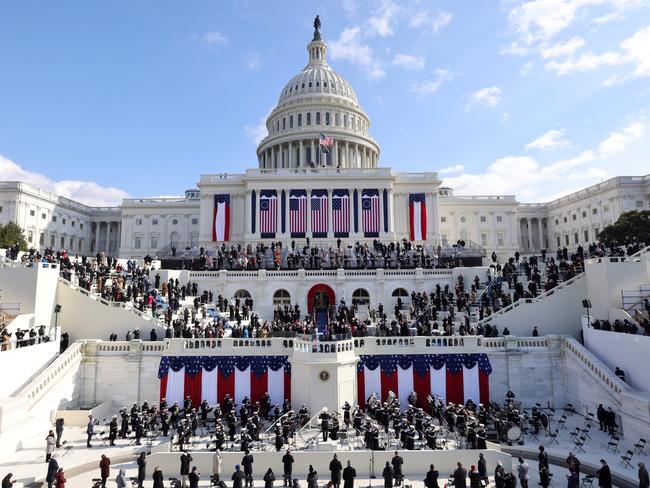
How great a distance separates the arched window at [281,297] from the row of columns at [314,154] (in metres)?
45.8

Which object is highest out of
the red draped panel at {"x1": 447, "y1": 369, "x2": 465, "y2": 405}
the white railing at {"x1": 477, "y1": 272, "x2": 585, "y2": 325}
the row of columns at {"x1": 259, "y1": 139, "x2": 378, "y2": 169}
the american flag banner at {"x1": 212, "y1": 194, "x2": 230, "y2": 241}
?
the row of columns at {"x1": 259, "y1": 139, "x2": 378, "y2": 169}

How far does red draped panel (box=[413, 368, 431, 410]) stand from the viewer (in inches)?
1023

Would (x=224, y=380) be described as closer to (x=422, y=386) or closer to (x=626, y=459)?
(x=422, y=386)

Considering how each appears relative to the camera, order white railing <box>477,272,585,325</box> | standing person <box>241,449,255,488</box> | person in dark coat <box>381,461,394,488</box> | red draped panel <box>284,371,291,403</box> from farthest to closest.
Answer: white railing <box>477,272,585,325</box>
red draped panel <box>284,371,291,403</box>
standing person <box>241,449,255,488</box>
person in dark coat <box>381,461,394,488</box>

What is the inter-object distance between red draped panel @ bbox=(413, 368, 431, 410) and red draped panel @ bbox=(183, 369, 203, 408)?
12.5 meters

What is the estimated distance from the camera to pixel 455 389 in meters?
26.1

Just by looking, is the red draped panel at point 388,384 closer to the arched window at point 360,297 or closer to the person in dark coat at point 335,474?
the person in dark coat at point 335,474

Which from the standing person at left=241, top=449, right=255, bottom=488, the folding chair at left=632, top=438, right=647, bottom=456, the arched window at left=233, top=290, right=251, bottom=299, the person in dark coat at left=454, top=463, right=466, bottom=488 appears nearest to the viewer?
the person in dark coat at left=454, top=463, right=466, bottom=488

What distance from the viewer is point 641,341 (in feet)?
72.9

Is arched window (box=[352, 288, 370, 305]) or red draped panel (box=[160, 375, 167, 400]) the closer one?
red draped panel (box=[160, 375, 167, 400])

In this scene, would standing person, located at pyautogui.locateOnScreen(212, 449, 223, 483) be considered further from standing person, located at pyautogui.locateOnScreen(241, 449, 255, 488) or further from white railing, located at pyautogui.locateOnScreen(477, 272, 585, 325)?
white railing, located at pyautogui.locateOnScreen(477, 272, 585, 325)

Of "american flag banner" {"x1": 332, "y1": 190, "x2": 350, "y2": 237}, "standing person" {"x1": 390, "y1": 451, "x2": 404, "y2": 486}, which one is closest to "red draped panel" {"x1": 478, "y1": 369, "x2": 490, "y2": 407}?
"standing person" {"x1": 390, "y1": 451, "x2": 404, "y2": 486}

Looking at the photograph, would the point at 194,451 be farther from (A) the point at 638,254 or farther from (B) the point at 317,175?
(B) the point at 317,175

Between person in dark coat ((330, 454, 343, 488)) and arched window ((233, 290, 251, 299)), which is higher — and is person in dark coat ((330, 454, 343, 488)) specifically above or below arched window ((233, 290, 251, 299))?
below
